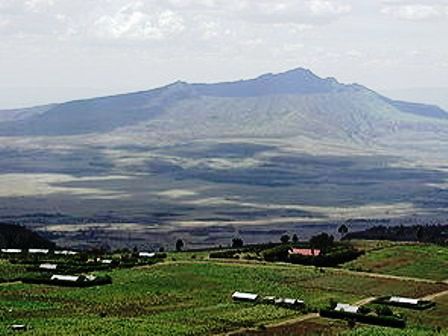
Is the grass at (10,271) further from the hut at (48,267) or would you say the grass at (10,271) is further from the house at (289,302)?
the house at (289,302)

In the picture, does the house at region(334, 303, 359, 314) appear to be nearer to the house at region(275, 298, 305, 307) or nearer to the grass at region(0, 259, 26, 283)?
the house at region(275, 298, 305, 307)

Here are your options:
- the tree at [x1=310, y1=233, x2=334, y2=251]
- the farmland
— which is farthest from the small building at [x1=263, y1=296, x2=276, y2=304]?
the tree at [x1=310, y1=233, x2=334, y2=251]

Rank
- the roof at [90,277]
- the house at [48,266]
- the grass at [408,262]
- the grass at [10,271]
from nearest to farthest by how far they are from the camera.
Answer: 1. the roof at [90,277]
2. the grass at [10,271]
3. the house at [48,266]
4. the grass at [408,262]

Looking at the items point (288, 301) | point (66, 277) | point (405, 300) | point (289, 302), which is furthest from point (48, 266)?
point (405, 300)

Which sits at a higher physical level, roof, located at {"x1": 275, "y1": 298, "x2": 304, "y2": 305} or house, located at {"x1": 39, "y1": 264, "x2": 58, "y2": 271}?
house, located at {"x1": 39, "y1": 264, "x2": 58, "y2": 271}

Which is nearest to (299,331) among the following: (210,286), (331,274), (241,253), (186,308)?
(186,308)

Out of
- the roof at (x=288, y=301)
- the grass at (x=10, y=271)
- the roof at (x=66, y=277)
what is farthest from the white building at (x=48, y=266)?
the roof at (x=288, y=301)

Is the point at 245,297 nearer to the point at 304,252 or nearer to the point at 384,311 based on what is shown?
the point at 384,311

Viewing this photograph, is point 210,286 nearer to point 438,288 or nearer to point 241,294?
point 241,294
